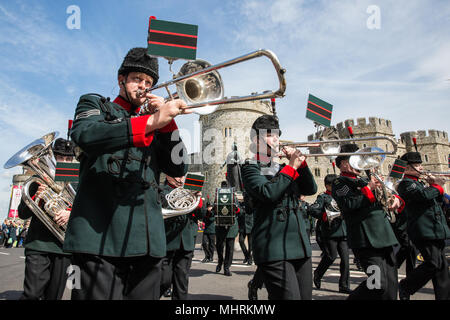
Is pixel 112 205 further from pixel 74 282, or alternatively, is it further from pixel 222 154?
pixel 222 154

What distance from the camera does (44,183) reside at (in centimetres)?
453

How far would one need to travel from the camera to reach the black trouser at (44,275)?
395 centimetres

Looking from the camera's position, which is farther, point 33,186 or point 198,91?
point 33,186

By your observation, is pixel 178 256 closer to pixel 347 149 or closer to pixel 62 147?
pixel 62 147

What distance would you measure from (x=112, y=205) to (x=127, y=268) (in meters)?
0.41

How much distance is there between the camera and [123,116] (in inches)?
88.1

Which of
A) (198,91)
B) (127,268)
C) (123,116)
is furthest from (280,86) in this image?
(127,268)

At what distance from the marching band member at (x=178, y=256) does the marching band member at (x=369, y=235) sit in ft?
8.48

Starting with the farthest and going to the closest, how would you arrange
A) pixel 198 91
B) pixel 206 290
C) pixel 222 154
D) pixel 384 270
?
pixel 222 154 < pixel 206 290 < pixel 384 270 < pixel 198 91

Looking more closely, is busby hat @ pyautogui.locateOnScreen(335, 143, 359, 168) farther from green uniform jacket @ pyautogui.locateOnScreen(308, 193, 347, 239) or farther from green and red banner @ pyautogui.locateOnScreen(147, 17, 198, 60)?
green and red banner @ pyautogui.locateOnScreen(147, 17, 198, 60)

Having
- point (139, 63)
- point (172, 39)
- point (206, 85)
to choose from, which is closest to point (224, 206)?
point (206, 85)

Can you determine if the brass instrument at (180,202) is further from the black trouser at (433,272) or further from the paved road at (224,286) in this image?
the black trouser at (433,272)

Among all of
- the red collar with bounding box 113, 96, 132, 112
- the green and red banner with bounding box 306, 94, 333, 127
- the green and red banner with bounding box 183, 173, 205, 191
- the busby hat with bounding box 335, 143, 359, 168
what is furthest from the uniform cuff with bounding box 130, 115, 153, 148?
the green and red banner with bounding box 306, 94, 333, 127

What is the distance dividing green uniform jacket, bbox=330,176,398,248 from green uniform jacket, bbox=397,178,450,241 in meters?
1.17
